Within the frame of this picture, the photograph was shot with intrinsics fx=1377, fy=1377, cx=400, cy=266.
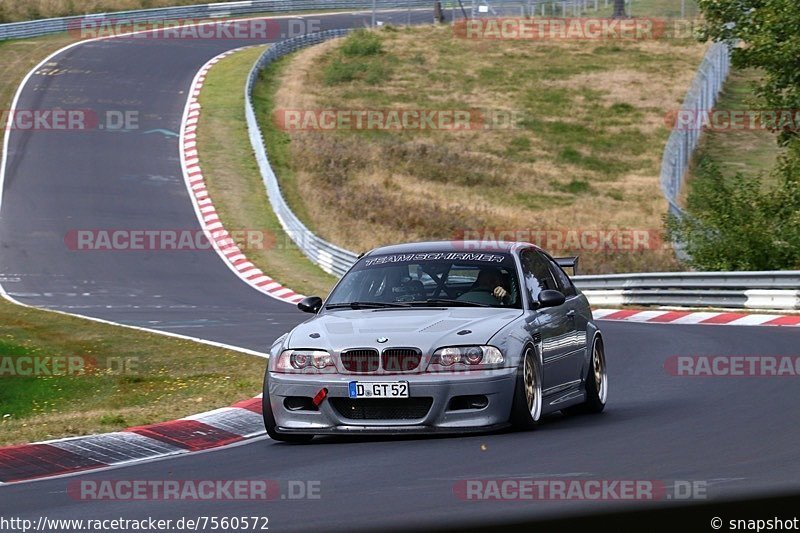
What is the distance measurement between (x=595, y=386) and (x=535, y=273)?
3.55 feet

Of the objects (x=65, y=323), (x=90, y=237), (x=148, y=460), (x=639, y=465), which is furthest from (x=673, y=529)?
(x=90, y=237)

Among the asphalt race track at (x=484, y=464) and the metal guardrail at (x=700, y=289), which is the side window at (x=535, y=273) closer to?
the asphalt race track at (x=484, y=464)

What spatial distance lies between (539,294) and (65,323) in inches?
527

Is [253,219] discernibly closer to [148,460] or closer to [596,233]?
[596,233]

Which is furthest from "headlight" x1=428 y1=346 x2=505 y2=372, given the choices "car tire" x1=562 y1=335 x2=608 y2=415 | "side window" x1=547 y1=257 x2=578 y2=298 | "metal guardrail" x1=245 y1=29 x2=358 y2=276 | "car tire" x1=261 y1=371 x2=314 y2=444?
"metal guardrail" x1=245 y1=29 x2=358 y2=276

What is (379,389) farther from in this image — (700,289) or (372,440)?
(700,289)

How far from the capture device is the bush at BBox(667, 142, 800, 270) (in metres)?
25.5

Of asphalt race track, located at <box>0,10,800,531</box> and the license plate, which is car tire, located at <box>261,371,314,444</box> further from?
the license plate

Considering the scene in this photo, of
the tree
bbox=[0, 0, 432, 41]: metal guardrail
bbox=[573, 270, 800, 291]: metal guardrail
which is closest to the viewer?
bbox=[573, 270, 800, 291]: metal guardrail

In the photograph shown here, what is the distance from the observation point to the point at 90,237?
111 ft

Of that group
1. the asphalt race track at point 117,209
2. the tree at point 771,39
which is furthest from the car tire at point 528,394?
the tree at point 771,39

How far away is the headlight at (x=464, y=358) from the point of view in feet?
31.1

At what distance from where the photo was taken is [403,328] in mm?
9734

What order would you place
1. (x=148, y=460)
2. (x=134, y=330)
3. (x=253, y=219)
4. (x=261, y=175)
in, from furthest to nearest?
(x=261, y=175), (x=253, y=219), (x=134, y=330), (x=148, y=460)
